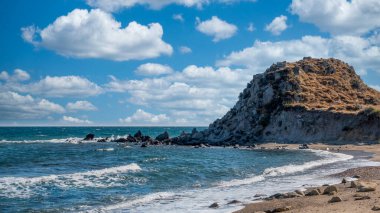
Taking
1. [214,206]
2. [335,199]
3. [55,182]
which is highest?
[335,199]

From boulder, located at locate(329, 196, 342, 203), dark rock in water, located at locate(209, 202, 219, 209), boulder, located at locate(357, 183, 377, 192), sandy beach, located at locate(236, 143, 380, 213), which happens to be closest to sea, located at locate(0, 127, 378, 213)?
dark rock in water, located at locate(209, 202, 219, 209)

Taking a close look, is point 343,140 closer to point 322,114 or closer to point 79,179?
point 322,114

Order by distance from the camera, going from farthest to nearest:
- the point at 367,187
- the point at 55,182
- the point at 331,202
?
the point at 55,182 → the point at 367,187 → the point at 331,202

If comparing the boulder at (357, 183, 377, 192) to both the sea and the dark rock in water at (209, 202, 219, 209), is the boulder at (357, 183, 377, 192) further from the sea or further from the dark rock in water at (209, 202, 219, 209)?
the dark rock in water at (209, 202, 219, 209)

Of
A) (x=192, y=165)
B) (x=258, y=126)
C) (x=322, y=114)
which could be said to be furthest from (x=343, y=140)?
(x=192, y=165)

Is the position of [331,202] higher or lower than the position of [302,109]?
lower

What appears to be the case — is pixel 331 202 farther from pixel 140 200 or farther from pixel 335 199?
pixel 140 200

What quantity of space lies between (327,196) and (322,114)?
64227 mm

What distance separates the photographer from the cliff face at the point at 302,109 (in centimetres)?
7954

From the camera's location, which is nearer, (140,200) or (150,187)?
(140,200)

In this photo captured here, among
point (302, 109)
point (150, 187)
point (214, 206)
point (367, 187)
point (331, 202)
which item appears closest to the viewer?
point (331, 202)

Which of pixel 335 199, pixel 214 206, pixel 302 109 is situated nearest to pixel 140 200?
pixel 214 206

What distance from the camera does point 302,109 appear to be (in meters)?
88.1

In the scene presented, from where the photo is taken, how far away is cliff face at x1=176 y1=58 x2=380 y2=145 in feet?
261
